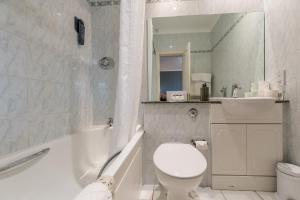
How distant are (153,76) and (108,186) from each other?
1.61 metres

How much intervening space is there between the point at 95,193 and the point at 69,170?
1.14 meters

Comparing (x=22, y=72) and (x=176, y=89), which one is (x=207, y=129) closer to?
(x=176, y=89)

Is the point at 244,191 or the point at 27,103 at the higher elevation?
the point at 27,103

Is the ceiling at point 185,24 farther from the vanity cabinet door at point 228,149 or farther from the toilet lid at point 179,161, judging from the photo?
the toilet lid at point 179,161

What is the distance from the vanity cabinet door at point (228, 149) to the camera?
1888mm

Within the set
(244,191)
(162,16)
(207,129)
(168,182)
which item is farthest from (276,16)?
(168,182)

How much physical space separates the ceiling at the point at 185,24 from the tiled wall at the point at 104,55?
525 mm

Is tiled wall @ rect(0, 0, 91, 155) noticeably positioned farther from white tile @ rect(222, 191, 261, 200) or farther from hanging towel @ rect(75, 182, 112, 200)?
white tile @ rect(222, 191, 261, 200)

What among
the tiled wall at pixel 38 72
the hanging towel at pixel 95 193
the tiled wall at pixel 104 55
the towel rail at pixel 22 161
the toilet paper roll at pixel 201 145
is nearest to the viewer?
the hanging towel at pixel 95 193

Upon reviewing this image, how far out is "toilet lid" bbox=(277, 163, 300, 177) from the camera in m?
1.54

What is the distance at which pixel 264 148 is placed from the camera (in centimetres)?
186

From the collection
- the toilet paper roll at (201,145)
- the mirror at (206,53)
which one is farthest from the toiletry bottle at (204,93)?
the toilet paper roll at (201,145)

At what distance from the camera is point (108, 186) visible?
0.72 meters

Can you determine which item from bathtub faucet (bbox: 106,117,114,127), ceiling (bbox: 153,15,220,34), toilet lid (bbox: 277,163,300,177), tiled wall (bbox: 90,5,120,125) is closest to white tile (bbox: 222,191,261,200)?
toilet lid (bbox: 277,163,300,177)
